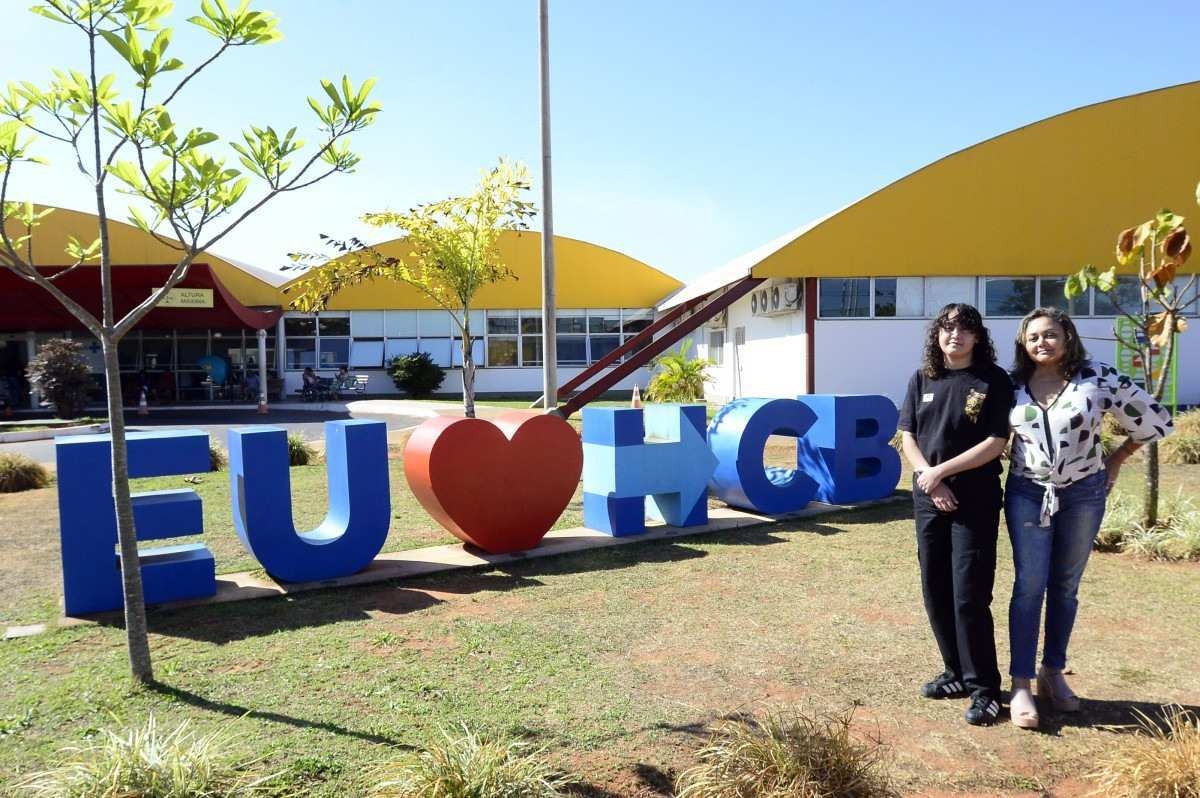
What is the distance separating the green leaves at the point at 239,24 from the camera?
12.2 feet

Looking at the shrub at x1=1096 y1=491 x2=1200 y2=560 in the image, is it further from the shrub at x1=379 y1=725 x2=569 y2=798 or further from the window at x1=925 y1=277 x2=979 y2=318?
the window at x1=925 y1=277 x2=979 y2=318

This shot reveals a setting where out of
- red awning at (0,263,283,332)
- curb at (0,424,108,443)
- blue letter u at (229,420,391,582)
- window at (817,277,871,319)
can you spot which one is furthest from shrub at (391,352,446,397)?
blue letter u at (229,420,391,582)

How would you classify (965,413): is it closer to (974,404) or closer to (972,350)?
(974,404)

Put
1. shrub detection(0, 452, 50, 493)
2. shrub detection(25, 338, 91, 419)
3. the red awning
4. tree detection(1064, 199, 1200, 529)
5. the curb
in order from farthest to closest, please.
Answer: the red awning < shrub detection(25, 338, 91, 419) < the curb < shrub detection(0, 452, 50, 493) < tree detection(1064, 199, 1200, 529)

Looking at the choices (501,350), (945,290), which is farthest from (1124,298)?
(501,350)

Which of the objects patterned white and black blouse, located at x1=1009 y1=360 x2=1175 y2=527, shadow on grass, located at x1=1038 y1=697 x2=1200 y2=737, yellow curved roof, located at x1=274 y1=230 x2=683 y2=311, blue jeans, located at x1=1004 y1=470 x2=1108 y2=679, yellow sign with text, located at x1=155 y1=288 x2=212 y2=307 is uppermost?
yellow curved roof, located at x1=274 y1=230 x2=683 y2=311

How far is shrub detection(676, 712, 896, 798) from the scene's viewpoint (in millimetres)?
2998

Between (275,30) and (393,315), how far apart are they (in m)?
26.8

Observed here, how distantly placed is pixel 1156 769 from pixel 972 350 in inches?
72.6

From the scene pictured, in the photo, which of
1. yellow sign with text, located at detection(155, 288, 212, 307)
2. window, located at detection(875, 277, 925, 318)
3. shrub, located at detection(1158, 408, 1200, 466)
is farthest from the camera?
yellow sign with text, located at detection(155, 288, 212, 307)

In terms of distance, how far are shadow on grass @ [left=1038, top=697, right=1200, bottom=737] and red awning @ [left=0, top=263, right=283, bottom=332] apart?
22.0 m

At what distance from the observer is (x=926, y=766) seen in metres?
3.49

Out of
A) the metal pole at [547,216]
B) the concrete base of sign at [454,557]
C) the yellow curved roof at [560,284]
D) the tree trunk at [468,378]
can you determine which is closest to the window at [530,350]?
the yellow curved roof at [560,284]

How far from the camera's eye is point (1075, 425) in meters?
3.75
